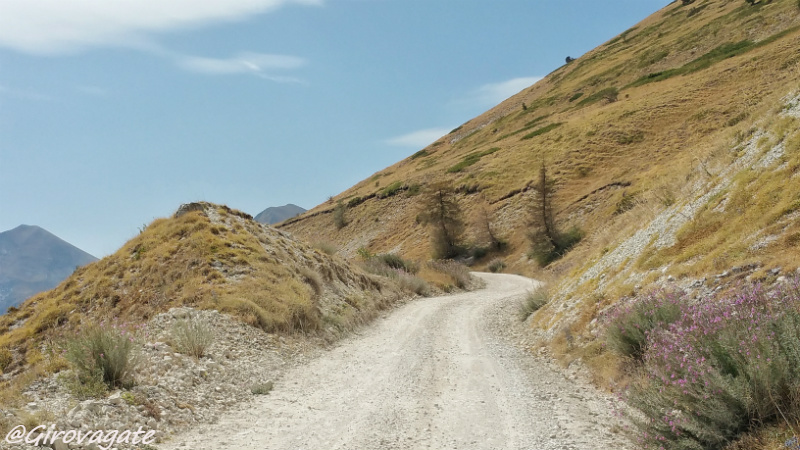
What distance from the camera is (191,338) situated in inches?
375

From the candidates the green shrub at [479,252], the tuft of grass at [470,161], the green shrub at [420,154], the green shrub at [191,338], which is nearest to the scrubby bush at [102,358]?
the green shrub at [191,338]

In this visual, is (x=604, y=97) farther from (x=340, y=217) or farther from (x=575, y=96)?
(x=340, y=217)

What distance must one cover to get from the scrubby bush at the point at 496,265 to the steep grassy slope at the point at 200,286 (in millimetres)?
26857

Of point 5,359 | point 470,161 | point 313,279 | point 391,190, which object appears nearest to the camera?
point 5,359

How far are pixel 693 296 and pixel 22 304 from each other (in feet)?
72.0

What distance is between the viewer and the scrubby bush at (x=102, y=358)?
7.30m

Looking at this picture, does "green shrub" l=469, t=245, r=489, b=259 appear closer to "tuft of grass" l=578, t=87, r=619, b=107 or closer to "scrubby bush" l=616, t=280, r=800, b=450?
"tuft of grass" l=578, t=87, r=619, b=107

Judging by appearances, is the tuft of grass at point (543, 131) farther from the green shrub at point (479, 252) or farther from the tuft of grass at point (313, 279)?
the tuft of grass at point (313, 279)

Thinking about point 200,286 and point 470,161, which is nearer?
point 200,286

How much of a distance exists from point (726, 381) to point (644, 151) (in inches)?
2038

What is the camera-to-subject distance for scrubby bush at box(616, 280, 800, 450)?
157 inches

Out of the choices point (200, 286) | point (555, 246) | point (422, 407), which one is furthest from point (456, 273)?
point (422, 407)

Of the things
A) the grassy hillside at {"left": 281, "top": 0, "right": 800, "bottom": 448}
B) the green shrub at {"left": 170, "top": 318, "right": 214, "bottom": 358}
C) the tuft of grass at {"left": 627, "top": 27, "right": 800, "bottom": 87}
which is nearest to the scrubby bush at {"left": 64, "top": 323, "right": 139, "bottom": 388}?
the green shrub at {"left": 170, "top": 318, "right": 214, "bottom": 358}

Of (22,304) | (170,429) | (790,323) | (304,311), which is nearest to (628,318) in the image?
(790,323)
